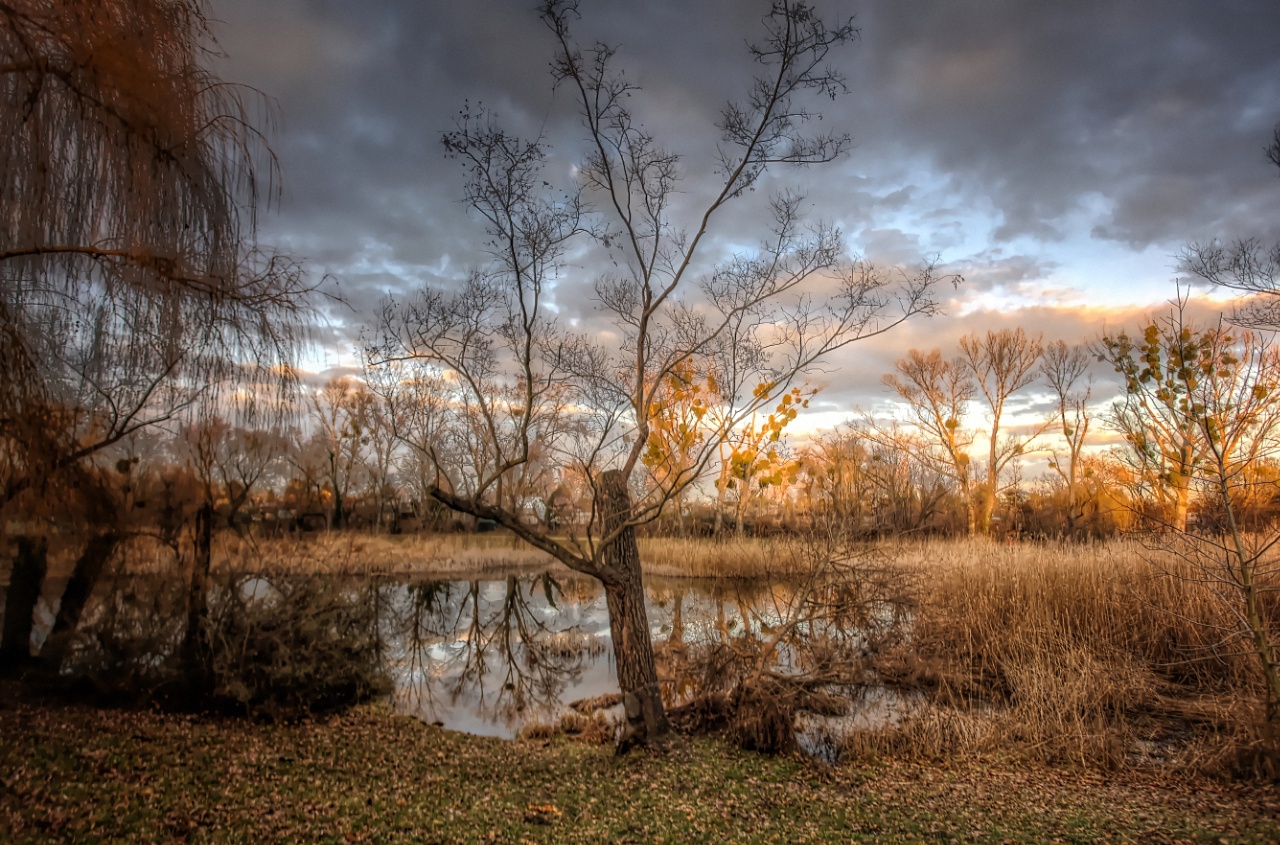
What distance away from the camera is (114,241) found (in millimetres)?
3738

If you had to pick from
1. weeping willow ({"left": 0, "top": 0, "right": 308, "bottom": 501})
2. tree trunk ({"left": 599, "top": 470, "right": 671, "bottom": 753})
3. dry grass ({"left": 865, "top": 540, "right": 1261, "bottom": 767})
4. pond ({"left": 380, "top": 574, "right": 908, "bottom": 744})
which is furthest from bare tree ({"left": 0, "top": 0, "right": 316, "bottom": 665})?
dry grass ({"left": 865, "top": 540, "right": 1261, "bottom": 767})

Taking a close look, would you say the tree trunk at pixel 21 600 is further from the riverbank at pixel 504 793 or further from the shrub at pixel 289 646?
the shrub at pixel 289 646

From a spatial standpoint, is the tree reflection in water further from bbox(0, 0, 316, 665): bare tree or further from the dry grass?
bbox(0, 0, 316, 665): bare tree

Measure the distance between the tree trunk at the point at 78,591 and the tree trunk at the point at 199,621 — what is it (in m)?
0.70

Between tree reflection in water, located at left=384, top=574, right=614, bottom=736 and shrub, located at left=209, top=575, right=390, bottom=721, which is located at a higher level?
shrub, located at left=209, top=575, right=390, bottom=721

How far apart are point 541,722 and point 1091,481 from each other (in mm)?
28143

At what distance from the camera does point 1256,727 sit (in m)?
5.56

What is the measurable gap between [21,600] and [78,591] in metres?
0.38

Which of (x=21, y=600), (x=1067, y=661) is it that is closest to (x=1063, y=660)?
(x=1067, y=661)

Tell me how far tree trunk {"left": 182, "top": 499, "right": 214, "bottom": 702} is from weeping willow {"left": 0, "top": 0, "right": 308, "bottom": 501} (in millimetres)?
2364

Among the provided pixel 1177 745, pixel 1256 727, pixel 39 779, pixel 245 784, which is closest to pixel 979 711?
pixel 1177 745

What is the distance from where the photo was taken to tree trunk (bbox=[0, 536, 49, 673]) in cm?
538

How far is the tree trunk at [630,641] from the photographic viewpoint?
605 cm

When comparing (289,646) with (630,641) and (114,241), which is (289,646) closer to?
(630,641)
